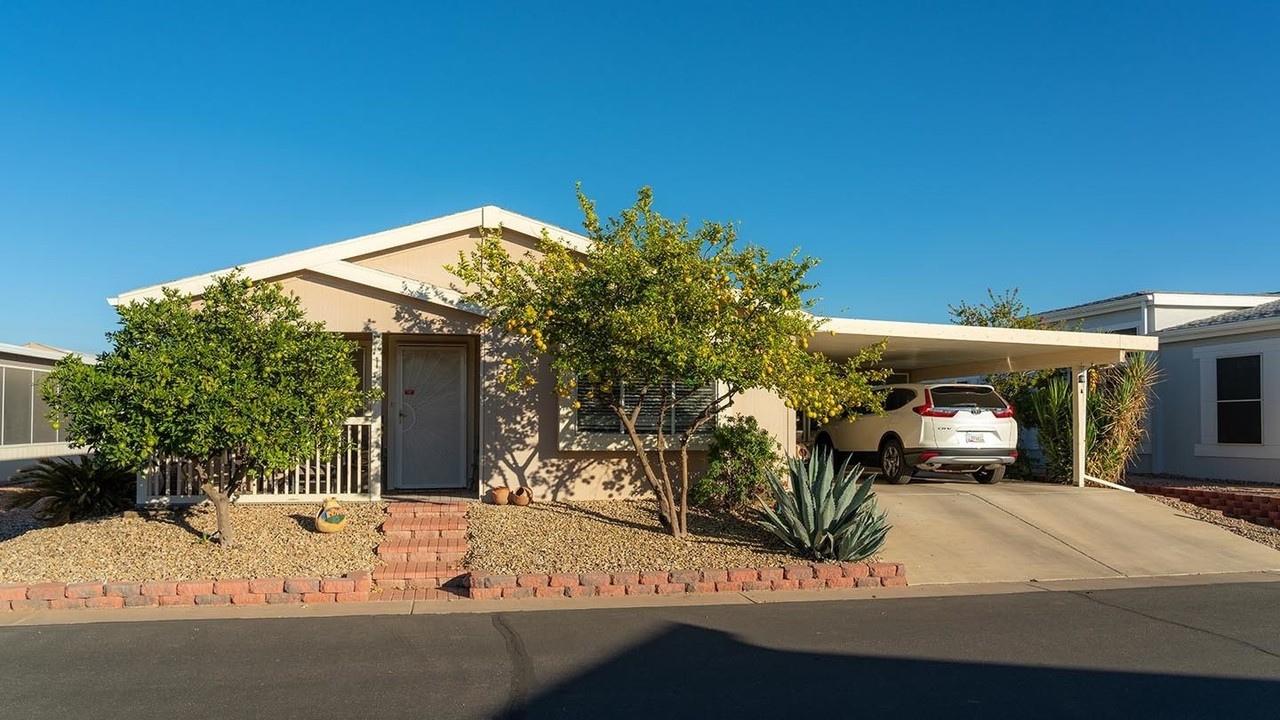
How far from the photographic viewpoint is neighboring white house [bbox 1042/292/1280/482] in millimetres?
14742

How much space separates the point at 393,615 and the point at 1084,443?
36.1 ft

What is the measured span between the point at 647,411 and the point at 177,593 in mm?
5986

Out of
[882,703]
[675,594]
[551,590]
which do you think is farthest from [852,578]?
[882,703]

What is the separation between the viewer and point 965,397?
13.5 metres

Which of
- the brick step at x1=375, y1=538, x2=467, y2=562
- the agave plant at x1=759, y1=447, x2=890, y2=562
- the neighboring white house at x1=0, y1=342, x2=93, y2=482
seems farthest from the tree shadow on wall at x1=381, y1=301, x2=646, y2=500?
the neighboring white house at x1=0, y1=342, x2=93, y2=482

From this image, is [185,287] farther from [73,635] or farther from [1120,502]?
[1120,502]

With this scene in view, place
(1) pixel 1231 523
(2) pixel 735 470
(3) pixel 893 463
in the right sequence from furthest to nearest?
1. (3) pixel 893 463
2. (1) pixel 1231 523
3. (2) pixel 735 470

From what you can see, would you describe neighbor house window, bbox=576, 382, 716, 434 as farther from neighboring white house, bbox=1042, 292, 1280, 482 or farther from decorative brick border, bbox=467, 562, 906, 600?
neighboring white house, bbox=1042, 292, 1280, 482

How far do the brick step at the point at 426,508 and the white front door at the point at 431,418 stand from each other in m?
1.67

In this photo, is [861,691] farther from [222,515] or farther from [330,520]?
[222,515]

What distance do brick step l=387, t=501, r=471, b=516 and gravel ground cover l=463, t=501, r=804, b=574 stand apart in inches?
6.9

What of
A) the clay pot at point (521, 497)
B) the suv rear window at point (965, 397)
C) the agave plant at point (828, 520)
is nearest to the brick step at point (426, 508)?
the clay pot at point (521, 497)

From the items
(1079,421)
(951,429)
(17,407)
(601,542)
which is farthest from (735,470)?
(17,407)

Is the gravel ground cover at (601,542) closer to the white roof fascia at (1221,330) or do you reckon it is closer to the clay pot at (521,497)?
the clay pot at (521,497)
